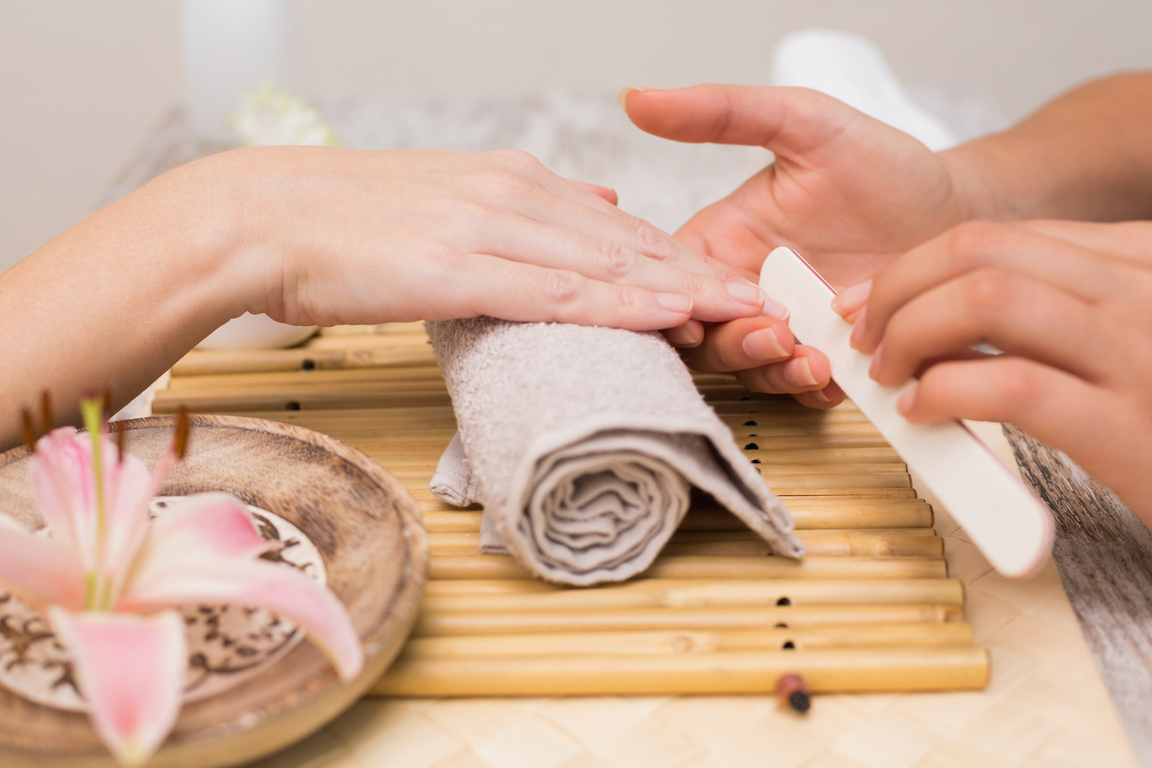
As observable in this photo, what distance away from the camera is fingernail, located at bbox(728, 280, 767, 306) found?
0.63 meters

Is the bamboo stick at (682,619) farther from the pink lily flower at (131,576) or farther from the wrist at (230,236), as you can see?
the wrist at (230,236)

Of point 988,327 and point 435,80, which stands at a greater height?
point 988,327

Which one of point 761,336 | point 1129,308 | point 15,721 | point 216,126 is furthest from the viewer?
point 216,126

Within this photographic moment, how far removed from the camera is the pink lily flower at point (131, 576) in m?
0.31

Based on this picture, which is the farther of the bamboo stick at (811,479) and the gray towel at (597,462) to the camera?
the bamboo stick at (811,479)

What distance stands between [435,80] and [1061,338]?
Answer: 247cm

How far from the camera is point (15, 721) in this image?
1.15ft

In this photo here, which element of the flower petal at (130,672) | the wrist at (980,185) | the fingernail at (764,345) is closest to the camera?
the flower petal at (130,672)

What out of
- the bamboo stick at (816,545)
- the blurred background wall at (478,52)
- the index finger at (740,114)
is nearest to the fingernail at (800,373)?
the bamboo stick at (816,545)

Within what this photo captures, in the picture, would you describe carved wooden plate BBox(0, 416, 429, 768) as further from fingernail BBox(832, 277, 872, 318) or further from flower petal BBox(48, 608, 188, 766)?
fingernail BBox(832, 277, 872, 318)

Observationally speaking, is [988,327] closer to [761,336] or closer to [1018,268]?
[1018,268]

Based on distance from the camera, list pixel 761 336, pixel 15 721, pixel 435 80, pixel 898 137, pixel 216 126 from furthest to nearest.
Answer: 1. pixel 435 80
2. pixel 216 126
3. pixel 898 137
4. pixel 761 336
5. pixel 15 721

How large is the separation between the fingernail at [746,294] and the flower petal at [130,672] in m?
0.43

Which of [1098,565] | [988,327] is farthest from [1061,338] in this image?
[1098,565]
